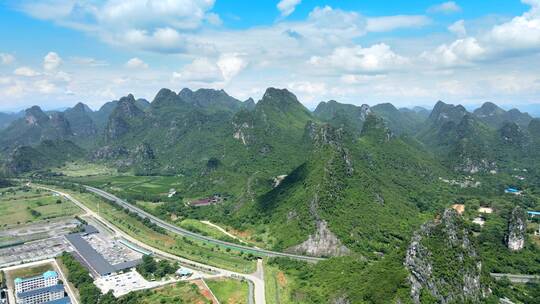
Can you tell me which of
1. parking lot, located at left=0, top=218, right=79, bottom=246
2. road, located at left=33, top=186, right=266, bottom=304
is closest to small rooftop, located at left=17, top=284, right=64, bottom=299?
road, located at left=33, top=186, right=266, bottom=304

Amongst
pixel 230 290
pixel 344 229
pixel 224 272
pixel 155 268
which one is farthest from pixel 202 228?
pixel 344 229

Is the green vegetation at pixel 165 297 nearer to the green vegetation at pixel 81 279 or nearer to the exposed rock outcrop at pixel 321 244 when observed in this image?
the green vegetation at pixel 81 279

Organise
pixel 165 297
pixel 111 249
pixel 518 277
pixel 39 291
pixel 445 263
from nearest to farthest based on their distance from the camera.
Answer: pixel 445 263 < pixel 165 297 < pixel 39 291 < pixel 518 277 < pixel 111 249

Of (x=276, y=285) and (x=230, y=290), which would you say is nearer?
(x=230, y=290)

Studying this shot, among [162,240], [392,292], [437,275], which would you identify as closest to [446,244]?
[437,275]

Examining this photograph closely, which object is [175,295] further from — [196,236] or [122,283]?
[196,236]

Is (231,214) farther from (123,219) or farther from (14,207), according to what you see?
(14,207)
